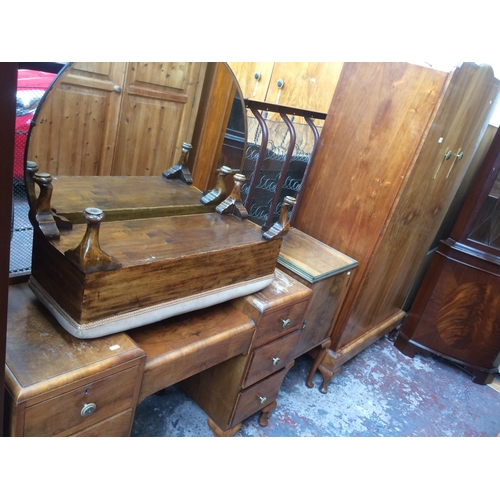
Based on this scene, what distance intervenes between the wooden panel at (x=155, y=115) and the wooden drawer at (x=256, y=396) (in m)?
0.86

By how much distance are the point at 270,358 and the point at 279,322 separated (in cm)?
16

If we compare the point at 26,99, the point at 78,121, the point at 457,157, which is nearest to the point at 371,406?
the point at 457,157

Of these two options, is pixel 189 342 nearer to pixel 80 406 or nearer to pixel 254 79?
pixel 80 406

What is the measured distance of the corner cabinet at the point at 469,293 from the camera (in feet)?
7.03

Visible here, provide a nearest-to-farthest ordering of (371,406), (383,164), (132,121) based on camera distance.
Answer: (132,121) < (383,164) < (371,406)

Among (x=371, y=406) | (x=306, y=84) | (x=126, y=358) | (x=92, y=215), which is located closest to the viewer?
(x=92, y=215)

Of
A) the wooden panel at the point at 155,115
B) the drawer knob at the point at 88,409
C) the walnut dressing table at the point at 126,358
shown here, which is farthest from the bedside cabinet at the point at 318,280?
the drawer knob at the point at 88,409

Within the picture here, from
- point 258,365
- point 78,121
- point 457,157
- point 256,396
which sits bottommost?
point 256,396

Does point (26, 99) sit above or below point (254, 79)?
below

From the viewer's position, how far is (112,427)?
937 millimetres

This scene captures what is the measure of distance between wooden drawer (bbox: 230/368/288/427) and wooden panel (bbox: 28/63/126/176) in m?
0.95
